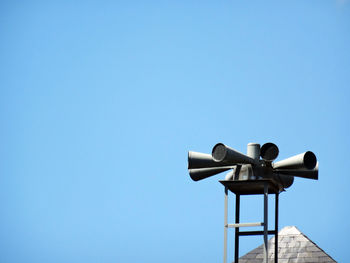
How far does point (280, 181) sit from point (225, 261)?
2.50m

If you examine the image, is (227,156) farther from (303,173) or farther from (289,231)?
(289,231)

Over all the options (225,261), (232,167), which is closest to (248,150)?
(232,167)

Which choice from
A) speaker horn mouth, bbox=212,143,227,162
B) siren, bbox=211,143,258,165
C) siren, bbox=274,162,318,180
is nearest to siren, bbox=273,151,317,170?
siren, bbox=274,162,318,180

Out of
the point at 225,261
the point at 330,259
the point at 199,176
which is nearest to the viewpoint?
the point at 225,261

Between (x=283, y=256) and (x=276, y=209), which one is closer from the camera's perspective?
(x=276, y=209)

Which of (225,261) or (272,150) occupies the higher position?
(272,150)

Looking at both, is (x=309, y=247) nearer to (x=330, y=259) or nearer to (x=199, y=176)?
(x=330, y=259)

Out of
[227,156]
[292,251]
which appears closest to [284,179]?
[227,156]

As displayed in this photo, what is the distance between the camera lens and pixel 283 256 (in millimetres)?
24656

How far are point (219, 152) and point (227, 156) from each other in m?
0.27

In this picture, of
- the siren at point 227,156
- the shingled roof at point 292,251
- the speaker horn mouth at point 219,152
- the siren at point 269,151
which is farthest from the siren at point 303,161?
the shingled roof at point 292,251

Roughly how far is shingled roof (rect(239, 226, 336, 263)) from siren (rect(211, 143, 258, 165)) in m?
8.19

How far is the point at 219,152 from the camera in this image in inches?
664

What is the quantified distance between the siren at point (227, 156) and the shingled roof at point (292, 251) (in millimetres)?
8194
